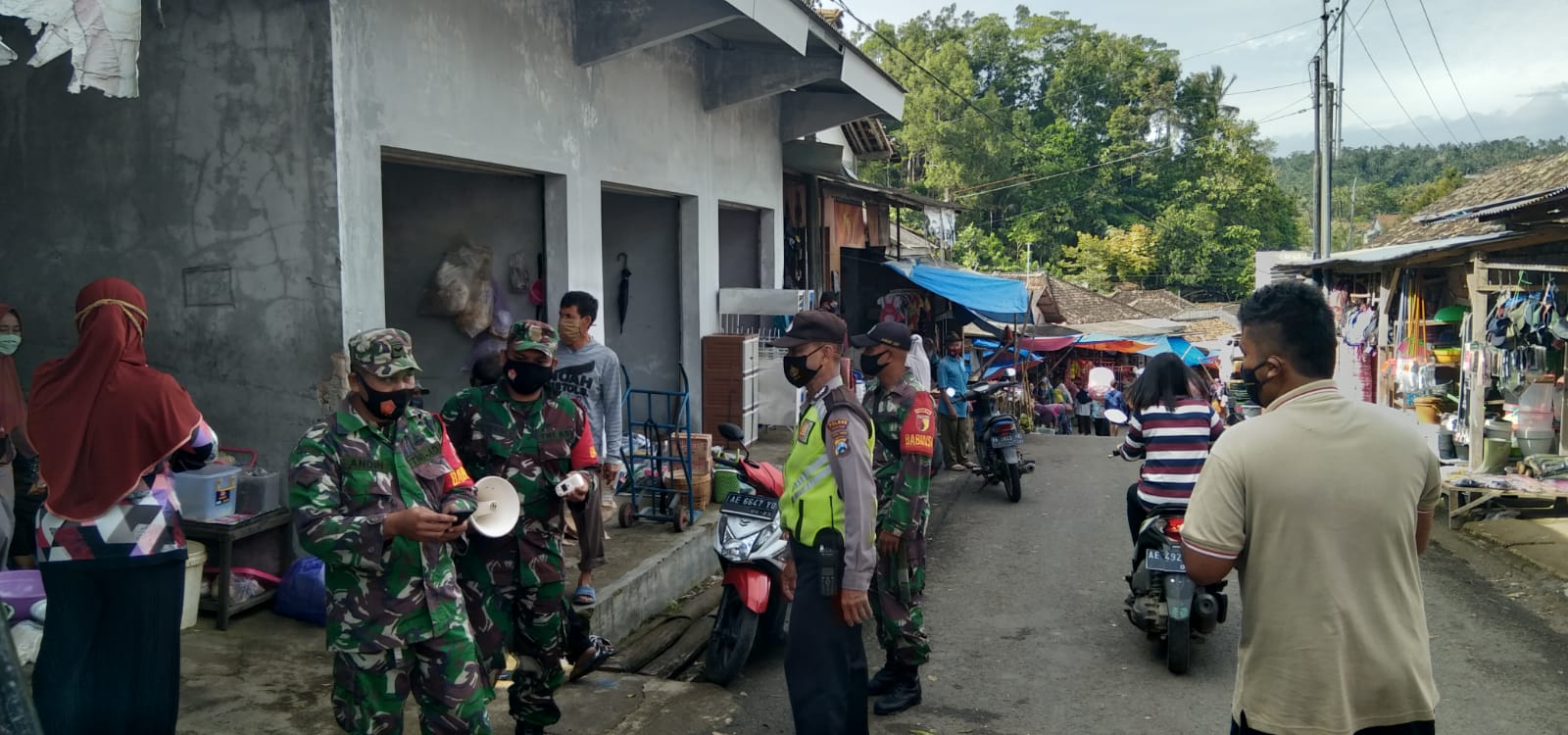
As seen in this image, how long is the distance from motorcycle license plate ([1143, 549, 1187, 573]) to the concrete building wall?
4361 mm

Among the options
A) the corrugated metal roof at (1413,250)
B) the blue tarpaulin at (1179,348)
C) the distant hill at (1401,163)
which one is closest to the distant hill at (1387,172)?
the distant hill at (1401,163)

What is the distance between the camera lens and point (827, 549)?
423 centimetres

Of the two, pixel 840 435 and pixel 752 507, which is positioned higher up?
pixel 840 435

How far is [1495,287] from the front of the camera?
10.9 m

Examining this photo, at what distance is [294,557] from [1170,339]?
26953 millimetres

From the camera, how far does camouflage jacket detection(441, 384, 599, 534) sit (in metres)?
4.34

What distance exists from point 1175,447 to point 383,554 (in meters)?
4.20

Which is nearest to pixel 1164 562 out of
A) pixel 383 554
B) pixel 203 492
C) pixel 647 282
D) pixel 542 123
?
pixel 383 554

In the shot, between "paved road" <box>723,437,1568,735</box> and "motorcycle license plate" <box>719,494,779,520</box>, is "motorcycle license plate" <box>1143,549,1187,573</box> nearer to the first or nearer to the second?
"paved road" <box>723,437,1568,735</box>

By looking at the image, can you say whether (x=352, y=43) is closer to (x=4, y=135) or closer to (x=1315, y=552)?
(x=4, y=135)

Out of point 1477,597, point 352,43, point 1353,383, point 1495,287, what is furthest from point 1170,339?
point 352,43

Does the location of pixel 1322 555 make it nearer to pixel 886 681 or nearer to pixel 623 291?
pixel 886 681

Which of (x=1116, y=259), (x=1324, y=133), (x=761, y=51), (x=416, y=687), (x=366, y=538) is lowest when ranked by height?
(x=416, y=687)

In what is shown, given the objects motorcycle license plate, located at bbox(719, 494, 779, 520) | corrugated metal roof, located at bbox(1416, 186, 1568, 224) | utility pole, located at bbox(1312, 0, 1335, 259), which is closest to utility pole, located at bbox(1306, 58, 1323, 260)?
utility pole, located at bbox(1312, 0, 1335, 259)
